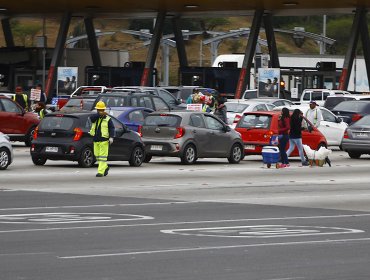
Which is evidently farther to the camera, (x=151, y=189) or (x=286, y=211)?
(x=151, y=189)

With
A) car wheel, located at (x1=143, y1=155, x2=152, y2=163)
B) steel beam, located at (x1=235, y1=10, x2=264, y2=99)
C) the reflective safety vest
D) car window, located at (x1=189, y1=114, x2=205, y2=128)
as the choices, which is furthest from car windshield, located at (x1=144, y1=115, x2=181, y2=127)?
steel beam, located at (x1=235, y1=10, x2=264, y2=99)

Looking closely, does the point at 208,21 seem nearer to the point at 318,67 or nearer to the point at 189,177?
Result: the point at 318,67

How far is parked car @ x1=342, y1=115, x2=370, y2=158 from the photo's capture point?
Answer: 36500mm

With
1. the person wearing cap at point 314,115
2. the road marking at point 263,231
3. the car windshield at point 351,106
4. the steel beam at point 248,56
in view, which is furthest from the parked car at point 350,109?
the road marking at point 263,231

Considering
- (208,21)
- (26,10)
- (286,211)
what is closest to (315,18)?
(208,21)

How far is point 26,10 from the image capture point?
7538 cm

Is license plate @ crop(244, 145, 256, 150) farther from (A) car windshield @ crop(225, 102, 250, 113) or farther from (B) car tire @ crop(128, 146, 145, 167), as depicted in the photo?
(A) car windshield @ crop(225, 102, 250, 113)

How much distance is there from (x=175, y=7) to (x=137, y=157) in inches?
1644

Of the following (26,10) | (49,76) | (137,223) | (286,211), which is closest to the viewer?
(137,223)

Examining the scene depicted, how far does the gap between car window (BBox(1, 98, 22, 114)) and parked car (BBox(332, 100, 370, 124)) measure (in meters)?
13.0

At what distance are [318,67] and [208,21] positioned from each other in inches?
3150

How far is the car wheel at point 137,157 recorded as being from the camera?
1223 inches

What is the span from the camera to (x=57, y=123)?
30297 mm

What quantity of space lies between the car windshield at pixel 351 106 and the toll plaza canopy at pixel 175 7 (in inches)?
746
